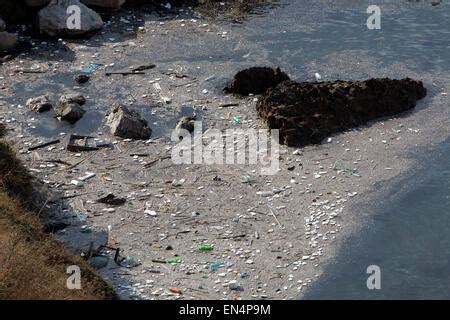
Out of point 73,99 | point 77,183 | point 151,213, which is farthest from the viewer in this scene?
point 73,99

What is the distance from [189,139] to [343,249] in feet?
11.7

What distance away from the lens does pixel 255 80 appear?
15.4 meters

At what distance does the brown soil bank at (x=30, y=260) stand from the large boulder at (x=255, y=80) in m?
4.74

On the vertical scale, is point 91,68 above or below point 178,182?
above

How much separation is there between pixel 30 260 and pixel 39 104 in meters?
5.18

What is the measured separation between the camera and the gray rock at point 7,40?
16766mm

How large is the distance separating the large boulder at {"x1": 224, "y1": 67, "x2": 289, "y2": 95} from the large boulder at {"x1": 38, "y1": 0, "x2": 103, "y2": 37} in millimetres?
3615

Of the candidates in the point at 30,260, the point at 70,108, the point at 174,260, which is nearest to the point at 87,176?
the point at 70,108

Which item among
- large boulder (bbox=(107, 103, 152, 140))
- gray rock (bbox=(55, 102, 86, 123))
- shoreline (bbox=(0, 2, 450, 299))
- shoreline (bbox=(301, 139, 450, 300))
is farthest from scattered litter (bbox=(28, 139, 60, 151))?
shoreline (bbox=(301, 139, 450, 300))

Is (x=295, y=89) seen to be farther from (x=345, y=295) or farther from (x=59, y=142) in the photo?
(x=345, y=295)

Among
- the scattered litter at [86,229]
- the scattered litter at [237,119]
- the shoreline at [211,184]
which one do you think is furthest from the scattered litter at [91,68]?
the scattered litter at [86,229]

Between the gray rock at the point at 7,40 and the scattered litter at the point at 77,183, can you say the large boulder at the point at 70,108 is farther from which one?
the gray rock at the point at 7,40

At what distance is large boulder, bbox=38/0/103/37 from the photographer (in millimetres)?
17266

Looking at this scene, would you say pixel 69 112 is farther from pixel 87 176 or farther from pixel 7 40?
pixel 7 40
